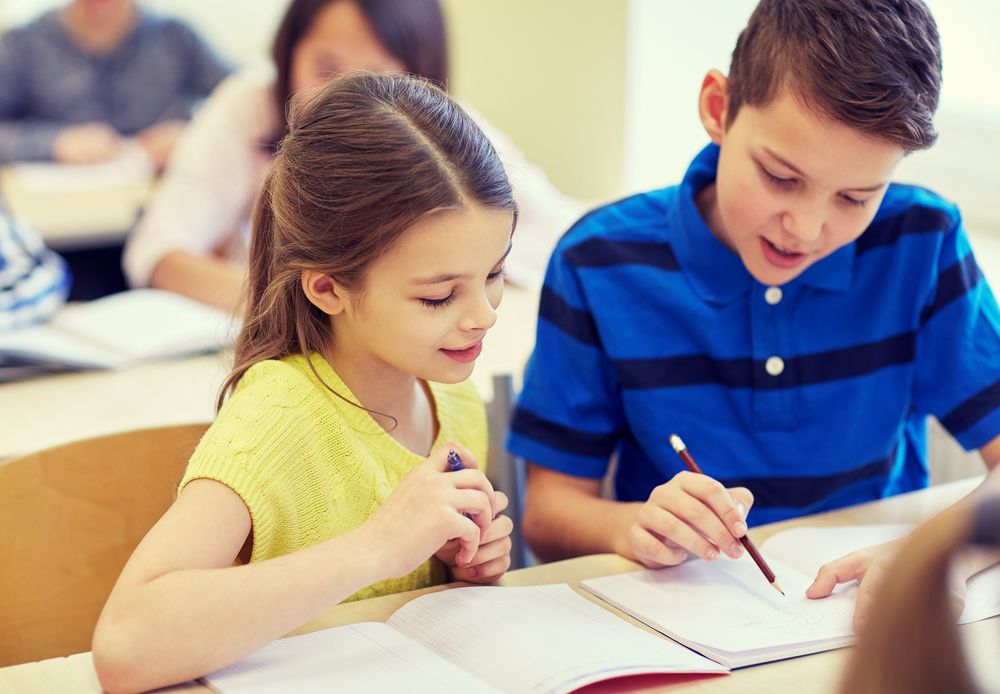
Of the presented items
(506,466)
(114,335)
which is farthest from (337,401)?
(114,335)

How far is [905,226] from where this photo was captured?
1406mm

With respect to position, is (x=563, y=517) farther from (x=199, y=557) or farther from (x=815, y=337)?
Answer: (x=199, y=557)

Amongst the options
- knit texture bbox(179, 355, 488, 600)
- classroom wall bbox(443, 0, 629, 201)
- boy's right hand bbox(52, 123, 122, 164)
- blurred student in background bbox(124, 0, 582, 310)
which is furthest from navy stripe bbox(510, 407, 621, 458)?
boy's right hand bbox(52, 123, 122, 164)

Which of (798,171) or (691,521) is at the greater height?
(798,171)

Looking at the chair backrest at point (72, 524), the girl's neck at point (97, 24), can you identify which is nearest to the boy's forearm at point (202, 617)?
the chair backrest at point (72, 524)

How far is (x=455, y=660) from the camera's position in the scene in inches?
37.7

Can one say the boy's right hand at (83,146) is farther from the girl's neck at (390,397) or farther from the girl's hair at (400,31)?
the girl's neck at (390,397)

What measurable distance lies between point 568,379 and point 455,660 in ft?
1.64

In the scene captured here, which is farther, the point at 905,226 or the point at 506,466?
the point at 506,466

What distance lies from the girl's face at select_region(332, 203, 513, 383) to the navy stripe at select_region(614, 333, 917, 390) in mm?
310

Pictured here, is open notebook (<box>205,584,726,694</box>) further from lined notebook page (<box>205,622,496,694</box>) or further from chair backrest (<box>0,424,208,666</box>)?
chair backrest (<box>0,424,208,666</box>)

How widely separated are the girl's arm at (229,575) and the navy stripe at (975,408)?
637 mm

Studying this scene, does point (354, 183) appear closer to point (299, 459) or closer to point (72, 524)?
point (299, 459)

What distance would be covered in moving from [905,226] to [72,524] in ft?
3.10
